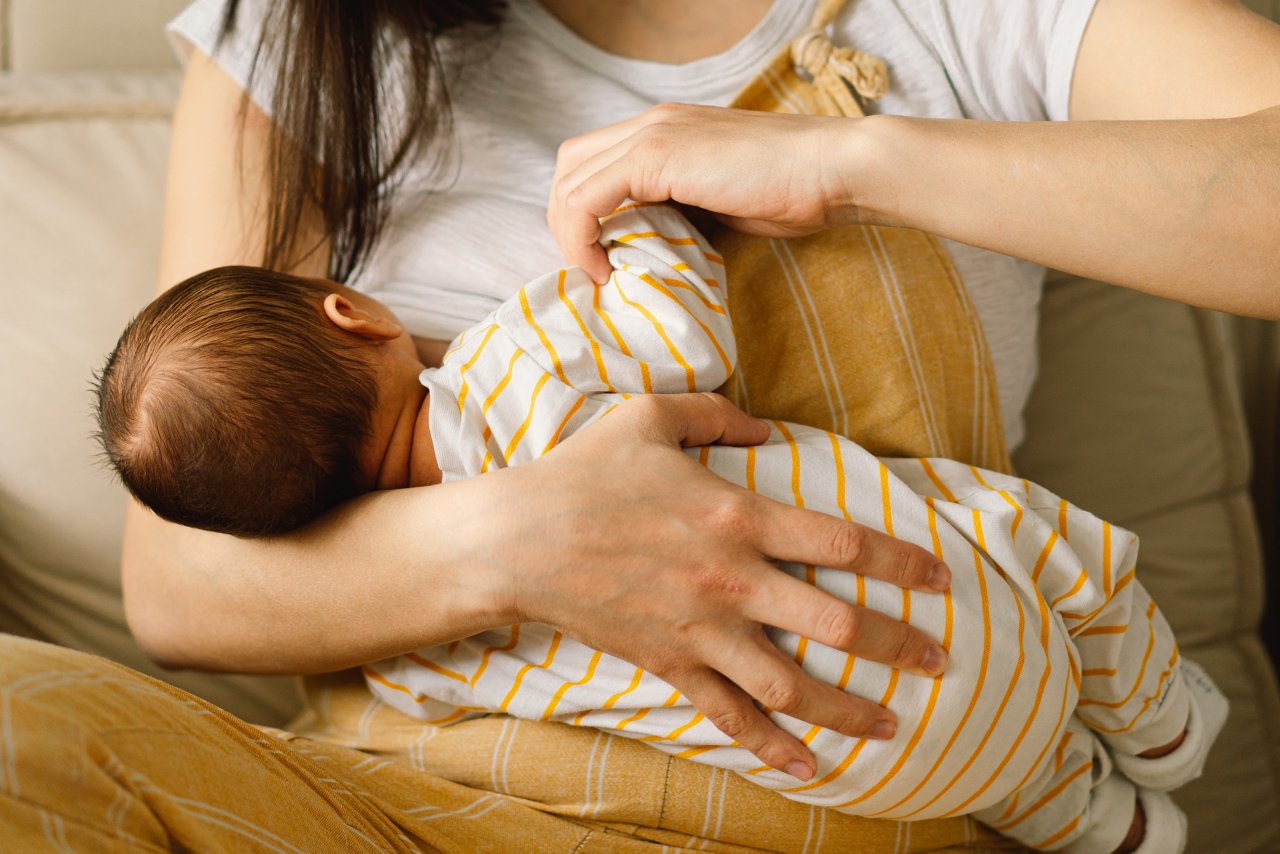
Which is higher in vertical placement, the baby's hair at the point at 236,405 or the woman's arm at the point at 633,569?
the baby's hair at the point at 236,405

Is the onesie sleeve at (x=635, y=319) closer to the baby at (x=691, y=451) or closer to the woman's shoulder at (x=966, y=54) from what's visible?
the baby at (x=691, y=451)

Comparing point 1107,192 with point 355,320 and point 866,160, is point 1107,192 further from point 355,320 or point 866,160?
point 355,320

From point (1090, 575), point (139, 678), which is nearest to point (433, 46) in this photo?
point (139, 678)

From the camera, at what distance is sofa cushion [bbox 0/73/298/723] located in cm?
104

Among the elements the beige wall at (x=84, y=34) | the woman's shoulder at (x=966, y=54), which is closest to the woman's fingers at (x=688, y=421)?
the woman's shoulder at (x=966, y=54)

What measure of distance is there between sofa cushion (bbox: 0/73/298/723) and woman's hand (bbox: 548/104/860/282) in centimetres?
58

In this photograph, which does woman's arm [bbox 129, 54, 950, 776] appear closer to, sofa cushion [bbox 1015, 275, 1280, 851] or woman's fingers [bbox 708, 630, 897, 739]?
woman's fingers [bbox 708, 630, 897, 739]

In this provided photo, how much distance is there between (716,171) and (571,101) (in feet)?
1.09

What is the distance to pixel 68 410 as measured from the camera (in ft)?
3.43

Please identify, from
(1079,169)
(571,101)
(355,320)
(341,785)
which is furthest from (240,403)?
(1079,169)

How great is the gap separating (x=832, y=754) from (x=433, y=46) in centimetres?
79

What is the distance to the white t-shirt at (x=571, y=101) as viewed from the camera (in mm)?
897

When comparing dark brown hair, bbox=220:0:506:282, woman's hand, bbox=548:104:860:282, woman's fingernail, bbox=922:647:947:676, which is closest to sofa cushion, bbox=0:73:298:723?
dark brown hair, bbox=220:0:506:282

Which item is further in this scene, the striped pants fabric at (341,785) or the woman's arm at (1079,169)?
the woman's arm at (1079,169)
